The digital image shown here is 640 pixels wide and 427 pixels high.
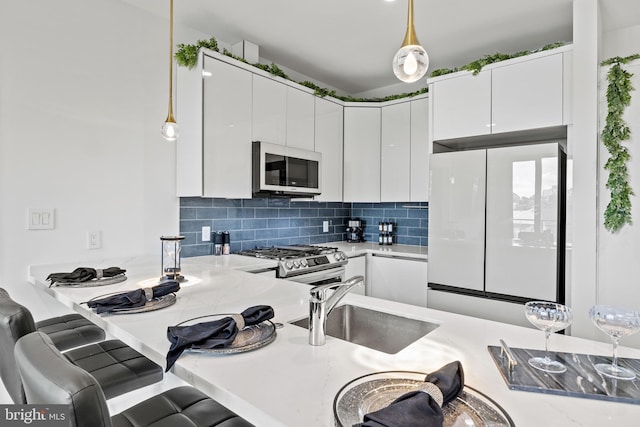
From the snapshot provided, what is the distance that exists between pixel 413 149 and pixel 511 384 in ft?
9.97

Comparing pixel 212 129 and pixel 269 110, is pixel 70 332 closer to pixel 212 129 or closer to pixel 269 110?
pixel 212 129

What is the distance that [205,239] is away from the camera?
2.99 meters

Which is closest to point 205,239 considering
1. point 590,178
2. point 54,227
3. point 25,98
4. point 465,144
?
point 54,227

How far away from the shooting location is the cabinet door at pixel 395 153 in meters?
3.71

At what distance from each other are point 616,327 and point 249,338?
98 centimetres

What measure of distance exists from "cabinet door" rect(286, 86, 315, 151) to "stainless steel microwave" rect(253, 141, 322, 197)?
0.10m

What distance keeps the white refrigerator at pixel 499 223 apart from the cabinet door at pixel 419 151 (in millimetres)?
540

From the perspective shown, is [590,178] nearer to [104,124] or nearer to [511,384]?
[511,384]

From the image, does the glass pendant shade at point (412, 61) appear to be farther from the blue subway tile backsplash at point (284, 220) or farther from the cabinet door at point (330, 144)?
the cabinet door at point (330, 144)

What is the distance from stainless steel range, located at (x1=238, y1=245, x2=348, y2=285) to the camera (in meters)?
2.76

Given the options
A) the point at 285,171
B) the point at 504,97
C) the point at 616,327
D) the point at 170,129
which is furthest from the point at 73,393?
the point at 504,97

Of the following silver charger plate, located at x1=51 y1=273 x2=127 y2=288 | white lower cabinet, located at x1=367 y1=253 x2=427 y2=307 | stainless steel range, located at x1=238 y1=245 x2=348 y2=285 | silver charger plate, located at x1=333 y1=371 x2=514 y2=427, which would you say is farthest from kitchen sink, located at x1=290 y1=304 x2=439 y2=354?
white lower cabinet, located at x1=367 y1=253 x2=427 y2=307

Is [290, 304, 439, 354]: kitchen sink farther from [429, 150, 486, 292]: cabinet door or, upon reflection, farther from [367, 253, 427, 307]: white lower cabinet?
[367, 253, 427, 307]: white lower cabinet

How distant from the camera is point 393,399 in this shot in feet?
2.53
